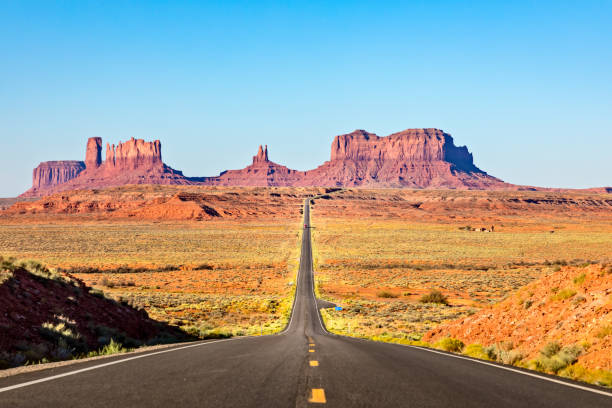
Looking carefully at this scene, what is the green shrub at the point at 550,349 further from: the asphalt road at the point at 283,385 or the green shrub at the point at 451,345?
the green shrub at the point at 451,345

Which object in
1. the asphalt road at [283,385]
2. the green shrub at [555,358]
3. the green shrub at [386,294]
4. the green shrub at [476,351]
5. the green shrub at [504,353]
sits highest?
the asphalt road at [283,385]

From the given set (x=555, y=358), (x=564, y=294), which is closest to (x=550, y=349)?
(x=555, y=358)

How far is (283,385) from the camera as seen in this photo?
6199 millimetres

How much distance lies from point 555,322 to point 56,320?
46.1ft

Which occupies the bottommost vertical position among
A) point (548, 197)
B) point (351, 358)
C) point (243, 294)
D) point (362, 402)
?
point (243, 294)

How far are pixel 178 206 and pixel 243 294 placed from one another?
370 feet

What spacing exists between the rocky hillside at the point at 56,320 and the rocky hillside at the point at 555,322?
11.2 meters

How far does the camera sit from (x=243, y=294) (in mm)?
42031

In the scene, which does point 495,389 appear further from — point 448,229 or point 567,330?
point 448,229

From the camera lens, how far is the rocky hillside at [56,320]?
10.1 metres

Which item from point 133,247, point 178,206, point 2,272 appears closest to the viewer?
point 2,272

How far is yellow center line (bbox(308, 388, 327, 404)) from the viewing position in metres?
5.32

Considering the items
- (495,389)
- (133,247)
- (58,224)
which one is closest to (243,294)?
(495,389)

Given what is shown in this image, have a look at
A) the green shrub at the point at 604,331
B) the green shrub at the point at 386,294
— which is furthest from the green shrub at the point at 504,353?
the green shrub at the point at 386,294
